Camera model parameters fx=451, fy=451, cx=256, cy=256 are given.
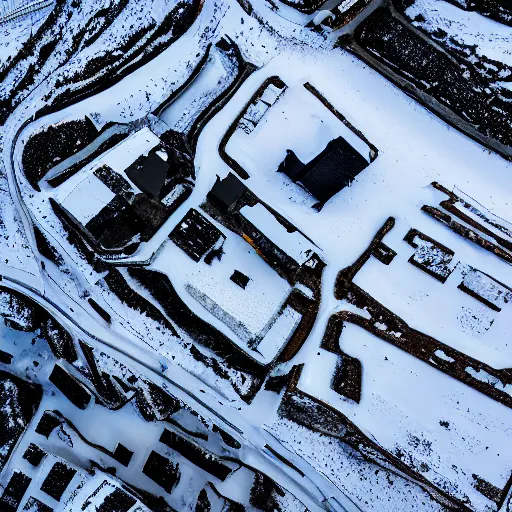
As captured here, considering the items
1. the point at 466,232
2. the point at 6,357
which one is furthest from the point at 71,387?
the point at 466,232

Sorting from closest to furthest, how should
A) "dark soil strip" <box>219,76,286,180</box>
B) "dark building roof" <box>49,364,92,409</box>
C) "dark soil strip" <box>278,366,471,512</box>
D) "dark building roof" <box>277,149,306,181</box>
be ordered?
"dark soil strip" <box>278,366,471,512</box> → "dark building roof" <box>277,149,306,181</box> → "dark soil strip" <box>219,76,286,180</box> → "dark building roof" <box>49,364,92,409</box>

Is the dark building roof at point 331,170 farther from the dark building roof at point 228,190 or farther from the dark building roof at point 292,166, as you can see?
the dark building roof at point 228,190

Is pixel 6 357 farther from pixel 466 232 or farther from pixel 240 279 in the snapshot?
pixel 466 232

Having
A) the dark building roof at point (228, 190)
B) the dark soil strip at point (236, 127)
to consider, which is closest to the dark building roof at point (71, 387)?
the dark building roof at point (228, 190)

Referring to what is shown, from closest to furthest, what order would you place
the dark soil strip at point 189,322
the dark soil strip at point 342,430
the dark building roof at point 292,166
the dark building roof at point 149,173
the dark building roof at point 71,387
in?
the dark soil strip at point 342,430 → the dark building roof at point 149,173 → the dark building roof at point 292,166 → the dark soil strip at point 189,322 → the dark building roof at point 71,387

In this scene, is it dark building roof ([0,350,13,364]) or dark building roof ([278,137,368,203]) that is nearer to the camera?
dark building roof ([278,137,368,203])

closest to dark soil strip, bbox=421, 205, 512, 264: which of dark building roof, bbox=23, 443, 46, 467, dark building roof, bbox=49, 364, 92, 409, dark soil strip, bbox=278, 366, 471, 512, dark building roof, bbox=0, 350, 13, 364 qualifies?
dark soil strip, bbox=278, 366, 471, 512

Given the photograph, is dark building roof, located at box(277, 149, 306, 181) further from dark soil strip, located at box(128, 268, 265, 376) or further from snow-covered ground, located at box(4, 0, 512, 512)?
dark soil strip, located at box(128, 268, 265, 376)
